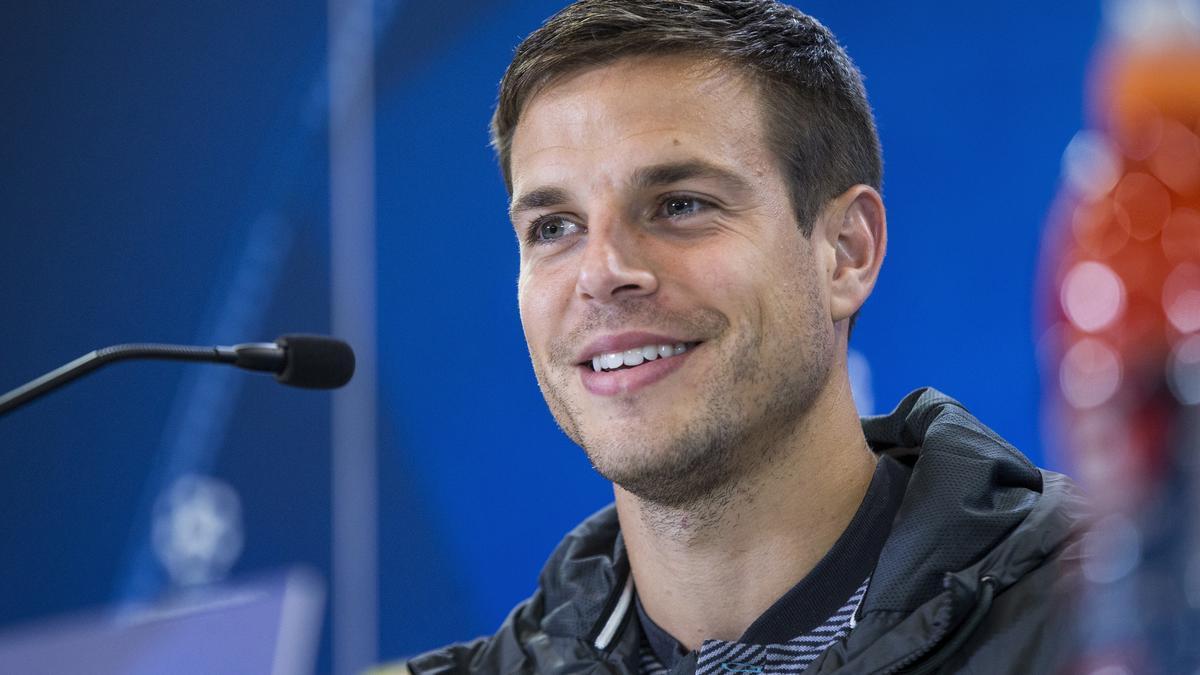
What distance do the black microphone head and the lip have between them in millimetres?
259

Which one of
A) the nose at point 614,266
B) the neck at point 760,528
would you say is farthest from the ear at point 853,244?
the nose at point 614,266

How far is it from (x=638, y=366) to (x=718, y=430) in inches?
3.8

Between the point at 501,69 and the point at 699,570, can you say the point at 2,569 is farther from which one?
the point at 699,570

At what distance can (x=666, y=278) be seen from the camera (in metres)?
1.28

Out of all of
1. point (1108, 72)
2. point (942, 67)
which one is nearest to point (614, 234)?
point (1108, 72)

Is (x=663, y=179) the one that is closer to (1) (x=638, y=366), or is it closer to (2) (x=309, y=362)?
(1) (x=638, y=366)

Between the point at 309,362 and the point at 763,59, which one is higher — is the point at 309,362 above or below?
below

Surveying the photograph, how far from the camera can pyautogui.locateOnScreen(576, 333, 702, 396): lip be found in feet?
4.17

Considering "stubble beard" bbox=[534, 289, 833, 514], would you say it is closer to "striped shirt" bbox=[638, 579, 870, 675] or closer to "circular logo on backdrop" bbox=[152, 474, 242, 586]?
"striped shirt" bbox=[638, 579, 870, 675]

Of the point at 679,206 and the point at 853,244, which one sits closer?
the point at 679,206

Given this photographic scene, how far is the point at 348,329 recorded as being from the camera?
9.62 ft

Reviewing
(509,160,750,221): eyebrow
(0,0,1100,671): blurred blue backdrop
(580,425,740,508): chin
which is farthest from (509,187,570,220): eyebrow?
(0,0,1100,671): blurred blue backdrop

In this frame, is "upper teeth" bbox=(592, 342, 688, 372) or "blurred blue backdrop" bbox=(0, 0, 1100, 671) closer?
"upper teeth" bbox=(592, 342, 688, 372)

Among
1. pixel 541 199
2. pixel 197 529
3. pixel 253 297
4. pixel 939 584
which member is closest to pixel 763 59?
pixel 541 199
